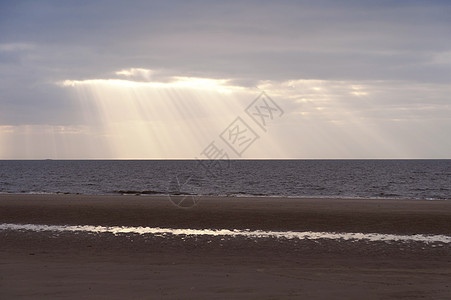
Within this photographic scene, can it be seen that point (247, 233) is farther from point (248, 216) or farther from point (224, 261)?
point (224, 261)

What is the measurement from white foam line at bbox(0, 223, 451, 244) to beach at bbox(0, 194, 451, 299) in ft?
2.35

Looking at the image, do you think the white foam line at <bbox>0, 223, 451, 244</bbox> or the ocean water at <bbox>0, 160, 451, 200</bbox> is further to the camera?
the ocean water at <bbox>0, 160, 451, 200</bbox>

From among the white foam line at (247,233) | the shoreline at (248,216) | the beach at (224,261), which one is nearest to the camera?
the beach at (224,261)

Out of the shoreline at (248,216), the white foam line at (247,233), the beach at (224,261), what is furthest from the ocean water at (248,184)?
the white foam line at (247,233)

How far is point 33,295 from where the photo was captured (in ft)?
30.9

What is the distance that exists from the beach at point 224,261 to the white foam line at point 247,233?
72 cm

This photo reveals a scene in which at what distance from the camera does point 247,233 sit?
18.8m

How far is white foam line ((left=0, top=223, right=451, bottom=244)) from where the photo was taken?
58.0ft

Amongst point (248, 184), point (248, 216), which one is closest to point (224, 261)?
point (248, 216)

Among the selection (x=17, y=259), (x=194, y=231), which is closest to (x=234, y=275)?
(x=17, y=259)

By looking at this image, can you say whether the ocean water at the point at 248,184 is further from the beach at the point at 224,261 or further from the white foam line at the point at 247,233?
the white foam line at the point at 247,233

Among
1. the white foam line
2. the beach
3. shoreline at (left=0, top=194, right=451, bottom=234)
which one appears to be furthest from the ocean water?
the white foam line

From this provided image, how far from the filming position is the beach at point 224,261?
9.93m

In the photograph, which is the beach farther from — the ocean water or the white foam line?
the ocean water
